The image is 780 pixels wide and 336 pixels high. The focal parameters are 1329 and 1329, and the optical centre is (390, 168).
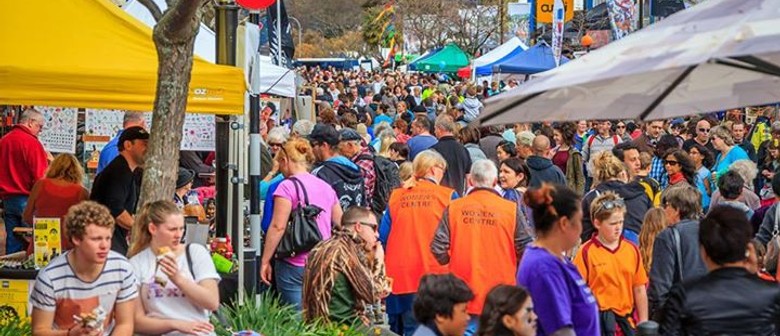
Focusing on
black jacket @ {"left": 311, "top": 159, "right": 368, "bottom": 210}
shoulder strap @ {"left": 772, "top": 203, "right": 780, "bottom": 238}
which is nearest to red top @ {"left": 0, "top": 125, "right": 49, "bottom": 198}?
black jacket @ {"left": 311, "top": 159, "right": 368, "bottom": 210}

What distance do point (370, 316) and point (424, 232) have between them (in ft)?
4.82

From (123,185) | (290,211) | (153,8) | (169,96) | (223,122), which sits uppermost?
(153,8)

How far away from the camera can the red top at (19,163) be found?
45.5 feet

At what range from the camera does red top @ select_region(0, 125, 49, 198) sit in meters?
13.9

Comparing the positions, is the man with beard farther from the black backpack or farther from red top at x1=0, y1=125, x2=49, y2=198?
red top at x1=0, y1=125, x2=49, y2=198

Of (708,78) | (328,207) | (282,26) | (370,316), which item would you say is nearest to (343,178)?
(328,207)

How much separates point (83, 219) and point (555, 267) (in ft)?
7.90

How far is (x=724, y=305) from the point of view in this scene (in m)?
5.92

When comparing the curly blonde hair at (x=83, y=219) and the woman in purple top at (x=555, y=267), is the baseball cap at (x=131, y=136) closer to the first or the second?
the curly blonde hair at (x=83, y=219)

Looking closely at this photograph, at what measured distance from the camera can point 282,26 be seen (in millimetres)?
25344

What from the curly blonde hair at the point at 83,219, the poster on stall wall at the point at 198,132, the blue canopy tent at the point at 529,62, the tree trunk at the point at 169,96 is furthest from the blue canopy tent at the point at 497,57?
the curly blonde hair at the point at 83,219

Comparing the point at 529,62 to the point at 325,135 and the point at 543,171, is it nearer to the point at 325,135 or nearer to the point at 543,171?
the point at 543,171

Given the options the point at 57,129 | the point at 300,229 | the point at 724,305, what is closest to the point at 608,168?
the point at 300,229

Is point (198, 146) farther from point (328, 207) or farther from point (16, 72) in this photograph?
point (16, 72)
